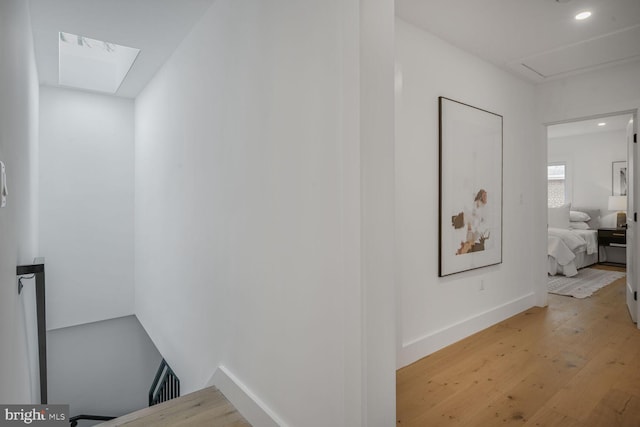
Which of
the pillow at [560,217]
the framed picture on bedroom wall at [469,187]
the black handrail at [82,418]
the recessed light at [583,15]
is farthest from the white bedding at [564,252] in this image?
the black handrail at [82,418]

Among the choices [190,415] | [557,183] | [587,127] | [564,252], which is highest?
[587,127]

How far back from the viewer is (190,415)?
204 centimetres

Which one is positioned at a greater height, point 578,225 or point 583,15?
point 583,15

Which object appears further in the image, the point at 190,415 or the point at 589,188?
the point at 589,188

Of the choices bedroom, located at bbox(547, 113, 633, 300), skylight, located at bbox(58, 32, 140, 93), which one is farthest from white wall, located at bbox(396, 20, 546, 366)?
bedroom, located at bbox(547, 113, 633, 300)

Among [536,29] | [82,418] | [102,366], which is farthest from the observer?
[102,366]

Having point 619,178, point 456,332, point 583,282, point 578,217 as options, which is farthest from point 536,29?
point 619,178

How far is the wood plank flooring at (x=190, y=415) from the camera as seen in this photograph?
6.40 feet

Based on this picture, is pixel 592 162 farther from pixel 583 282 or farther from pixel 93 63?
pixel 93 63

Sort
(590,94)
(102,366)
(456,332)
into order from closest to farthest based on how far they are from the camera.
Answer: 1. (456,332)
2. (590,94)
3. (102,366)

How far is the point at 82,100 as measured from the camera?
427 cm

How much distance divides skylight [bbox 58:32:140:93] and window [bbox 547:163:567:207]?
8202 millimetres

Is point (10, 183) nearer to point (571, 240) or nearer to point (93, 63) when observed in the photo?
point (93, 63)

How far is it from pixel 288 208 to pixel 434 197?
5.26 ft
